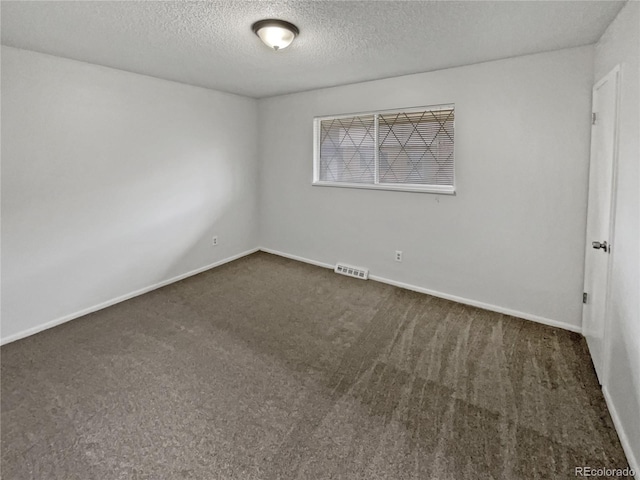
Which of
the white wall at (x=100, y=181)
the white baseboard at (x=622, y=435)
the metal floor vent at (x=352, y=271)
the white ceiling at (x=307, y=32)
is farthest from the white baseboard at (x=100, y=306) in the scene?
the white baseboard at (x=622, y=435)

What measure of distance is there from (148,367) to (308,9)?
2.56 metres

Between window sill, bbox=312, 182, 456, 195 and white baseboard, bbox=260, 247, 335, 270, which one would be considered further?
white baseboard, bbox=260, 247, 335, 270

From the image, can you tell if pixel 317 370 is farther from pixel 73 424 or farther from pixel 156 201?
pixel 156 201

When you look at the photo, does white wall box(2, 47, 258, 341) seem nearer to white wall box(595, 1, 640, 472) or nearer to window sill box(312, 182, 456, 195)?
window sill box(312, 182, 456, 195)

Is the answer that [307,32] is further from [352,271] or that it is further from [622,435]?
[622,435]

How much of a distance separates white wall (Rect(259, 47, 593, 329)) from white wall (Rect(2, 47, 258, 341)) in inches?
59.9

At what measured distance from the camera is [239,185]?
481cm

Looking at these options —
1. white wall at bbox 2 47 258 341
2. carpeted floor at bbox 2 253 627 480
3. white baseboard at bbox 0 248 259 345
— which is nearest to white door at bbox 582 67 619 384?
carpeted floor at bbox 2 253 627 480

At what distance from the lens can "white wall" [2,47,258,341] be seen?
2750mm

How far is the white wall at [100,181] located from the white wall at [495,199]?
1520 mm

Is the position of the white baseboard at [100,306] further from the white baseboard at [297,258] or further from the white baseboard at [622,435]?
the white baseboard at [622,435]

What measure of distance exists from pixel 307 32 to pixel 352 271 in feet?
8.77

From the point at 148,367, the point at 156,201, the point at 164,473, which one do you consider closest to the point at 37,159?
the point at 156,201
